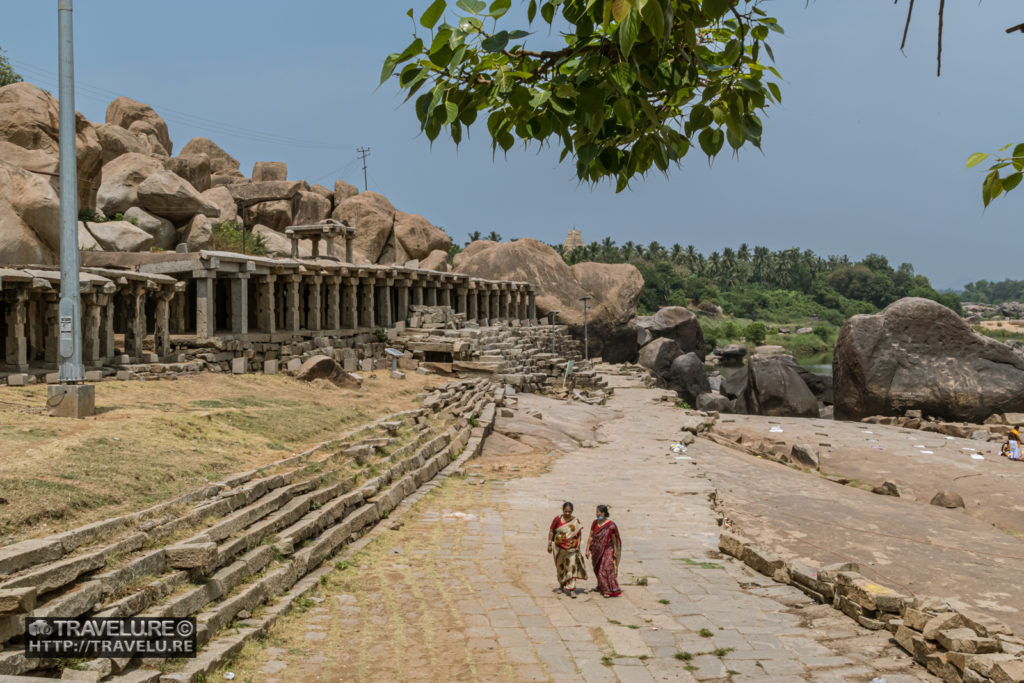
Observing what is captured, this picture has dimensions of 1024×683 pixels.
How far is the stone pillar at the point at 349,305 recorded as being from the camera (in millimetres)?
24317

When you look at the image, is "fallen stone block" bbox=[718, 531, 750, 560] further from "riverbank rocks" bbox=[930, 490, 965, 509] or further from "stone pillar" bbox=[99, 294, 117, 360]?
"stone pillar" bbox=[99, 294, 117, 360]

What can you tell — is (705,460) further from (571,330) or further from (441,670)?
(571,330)

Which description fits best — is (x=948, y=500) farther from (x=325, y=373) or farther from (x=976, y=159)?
(x=976, y=159)

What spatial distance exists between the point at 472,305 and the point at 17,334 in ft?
73.0

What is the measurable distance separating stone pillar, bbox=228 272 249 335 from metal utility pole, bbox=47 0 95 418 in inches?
327

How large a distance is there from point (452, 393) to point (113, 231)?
47.3ft

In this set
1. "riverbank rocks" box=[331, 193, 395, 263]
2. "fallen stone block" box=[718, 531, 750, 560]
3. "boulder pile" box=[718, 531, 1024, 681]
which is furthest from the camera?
"riverbank rocks" box=[331, 193, 395, 263]

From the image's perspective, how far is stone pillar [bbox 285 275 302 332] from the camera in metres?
21.1

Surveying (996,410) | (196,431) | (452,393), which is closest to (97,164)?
(452,393)

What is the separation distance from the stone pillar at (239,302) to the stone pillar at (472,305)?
15488 mm

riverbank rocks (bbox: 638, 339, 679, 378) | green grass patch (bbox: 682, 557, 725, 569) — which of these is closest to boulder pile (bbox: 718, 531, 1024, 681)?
green grass patch (bbox: 682, 557, 725, 569)

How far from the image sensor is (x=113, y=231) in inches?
1006

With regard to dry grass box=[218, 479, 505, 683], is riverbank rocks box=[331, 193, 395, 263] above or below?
above

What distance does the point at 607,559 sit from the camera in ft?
26.3
